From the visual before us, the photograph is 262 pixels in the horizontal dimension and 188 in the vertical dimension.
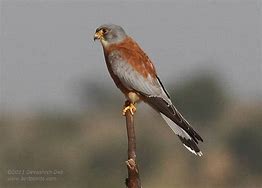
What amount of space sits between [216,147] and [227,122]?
11.7 feet

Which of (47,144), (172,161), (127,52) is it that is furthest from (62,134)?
(127,52)

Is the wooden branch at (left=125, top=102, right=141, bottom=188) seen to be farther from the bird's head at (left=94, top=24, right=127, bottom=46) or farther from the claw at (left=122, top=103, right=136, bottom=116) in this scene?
the bird's head at (left=94, top=24, right=127, bottom=46)

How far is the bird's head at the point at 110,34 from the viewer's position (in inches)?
234

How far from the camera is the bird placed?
5.73m

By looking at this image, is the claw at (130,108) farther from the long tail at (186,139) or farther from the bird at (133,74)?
the long tail at (186,139)

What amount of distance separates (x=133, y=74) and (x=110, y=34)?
293 millimetres

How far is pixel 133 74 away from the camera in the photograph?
584 centimetres

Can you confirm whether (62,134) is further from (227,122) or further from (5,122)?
(227,122)

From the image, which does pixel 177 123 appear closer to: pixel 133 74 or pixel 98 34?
pixel 133 74

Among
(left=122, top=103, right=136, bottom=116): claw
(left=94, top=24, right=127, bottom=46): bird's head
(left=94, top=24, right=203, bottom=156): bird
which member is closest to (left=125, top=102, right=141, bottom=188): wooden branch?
(left=122, top=103, right=136, bottom=116): claw

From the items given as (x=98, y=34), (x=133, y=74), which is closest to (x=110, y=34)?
(x=98, y=34)

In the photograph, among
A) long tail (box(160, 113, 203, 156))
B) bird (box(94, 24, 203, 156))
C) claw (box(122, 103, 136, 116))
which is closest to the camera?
long tail (box(160, 113, 203, 156))

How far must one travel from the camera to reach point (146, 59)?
5902 millimetres

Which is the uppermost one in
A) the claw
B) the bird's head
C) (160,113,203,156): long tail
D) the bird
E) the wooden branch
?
the bird's head
